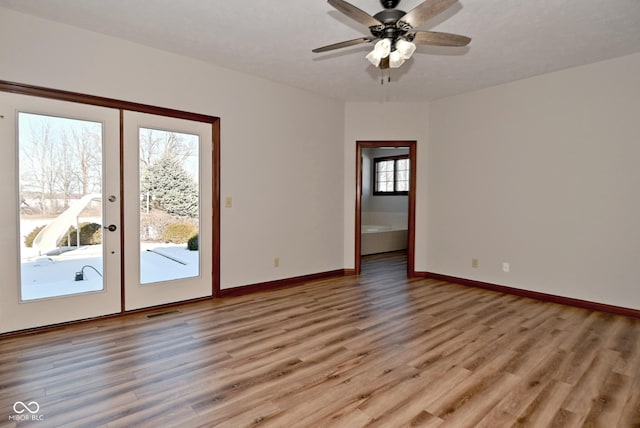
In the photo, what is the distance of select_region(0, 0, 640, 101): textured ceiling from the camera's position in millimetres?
2693

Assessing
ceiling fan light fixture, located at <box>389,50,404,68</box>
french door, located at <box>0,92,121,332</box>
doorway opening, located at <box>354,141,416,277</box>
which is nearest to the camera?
ceiling fan light fixture, located at <box>389,50,404,68</box>

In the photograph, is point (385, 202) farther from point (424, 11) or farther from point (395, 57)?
point (424, 11)

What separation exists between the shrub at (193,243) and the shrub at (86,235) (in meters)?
0.88

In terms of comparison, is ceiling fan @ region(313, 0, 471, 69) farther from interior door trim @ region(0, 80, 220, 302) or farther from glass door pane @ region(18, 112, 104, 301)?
glass door pane @ region(18, 112, 104, 301)

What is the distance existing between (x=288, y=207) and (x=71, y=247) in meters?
2.48

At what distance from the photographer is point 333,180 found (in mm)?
5289

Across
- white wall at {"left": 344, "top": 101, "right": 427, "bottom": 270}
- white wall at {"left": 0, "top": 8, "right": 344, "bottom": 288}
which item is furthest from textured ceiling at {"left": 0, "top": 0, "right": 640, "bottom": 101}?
white wall at {"left": 344, "top": 101, "right": 427, "bottom": 270}

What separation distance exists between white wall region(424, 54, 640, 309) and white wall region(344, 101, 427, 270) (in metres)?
0.15

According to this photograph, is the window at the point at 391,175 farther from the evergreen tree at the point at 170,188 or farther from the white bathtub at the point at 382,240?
the evergreen tree at the point at 170,188

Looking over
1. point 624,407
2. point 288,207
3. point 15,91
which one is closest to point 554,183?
point 624,407

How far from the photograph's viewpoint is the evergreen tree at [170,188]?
360 centimetres

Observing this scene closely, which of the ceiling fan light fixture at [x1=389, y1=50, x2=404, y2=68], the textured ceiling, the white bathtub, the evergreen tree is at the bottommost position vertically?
the white bathtub

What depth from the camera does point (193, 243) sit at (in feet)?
12.9

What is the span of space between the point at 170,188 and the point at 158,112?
2.64ft
